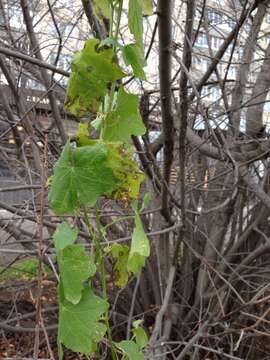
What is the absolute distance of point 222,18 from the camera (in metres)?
4.67

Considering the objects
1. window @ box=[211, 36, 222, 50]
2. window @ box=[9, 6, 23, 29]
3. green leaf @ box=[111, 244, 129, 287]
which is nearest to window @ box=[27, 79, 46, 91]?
window @ box=[9, 6, 23, 29]

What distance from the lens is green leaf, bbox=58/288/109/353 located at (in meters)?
0.60

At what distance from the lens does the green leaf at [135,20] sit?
66 cm

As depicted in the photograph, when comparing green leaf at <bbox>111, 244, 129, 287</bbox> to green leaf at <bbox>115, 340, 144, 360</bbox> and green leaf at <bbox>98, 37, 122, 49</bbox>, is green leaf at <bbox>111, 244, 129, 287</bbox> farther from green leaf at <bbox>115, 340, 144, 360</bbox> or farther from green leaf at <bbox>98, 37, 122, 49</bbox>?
green leaf at <bbox>98, 37, 122, 49</bbox>

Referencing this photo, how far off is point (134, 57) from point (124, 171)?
162 mm

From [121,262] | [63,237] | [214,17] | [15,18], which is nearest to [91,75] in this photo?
[63,237]

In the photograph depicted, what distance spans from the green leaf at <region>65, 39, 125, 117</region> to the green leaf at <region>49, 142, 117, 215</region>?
0.09 meters

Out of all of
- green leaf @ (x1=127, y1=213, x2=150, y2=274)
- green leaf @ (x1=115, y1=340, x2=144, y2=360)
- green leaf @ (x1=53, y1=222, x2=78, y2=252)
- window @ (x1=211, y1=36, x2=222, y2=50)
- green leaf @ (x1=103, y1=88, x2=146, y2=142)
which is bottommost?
green leaf @ (x1=115, y1=340, x2=144, y2=360)

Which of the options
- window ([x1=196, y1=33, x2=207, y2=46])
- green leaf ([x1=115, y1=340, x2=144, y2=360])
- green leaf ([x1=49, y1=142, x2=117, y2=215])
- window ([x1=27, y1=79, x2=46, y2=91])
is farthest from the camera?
window ([x1=27, y1=79, x2=46, y2=91])

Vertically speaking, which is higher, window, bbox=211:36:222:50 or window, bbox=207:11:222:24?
window, bbox=207:11:222:24

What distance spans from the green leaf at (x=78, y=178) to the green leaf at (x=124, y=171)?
1.7 inches

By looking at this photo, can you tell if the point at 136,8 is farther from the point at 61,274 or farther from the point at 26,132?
the point at 26,132

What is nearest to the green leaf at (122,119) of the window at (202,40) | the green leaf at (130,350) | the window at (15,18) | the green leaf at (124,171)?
the green leaf at (124,171)

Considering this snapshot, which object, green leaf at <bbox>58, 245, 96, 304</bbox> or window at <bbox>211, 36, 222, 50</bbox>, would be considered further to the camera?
window at <bbox>211, 36, 222, 50</bbox>
